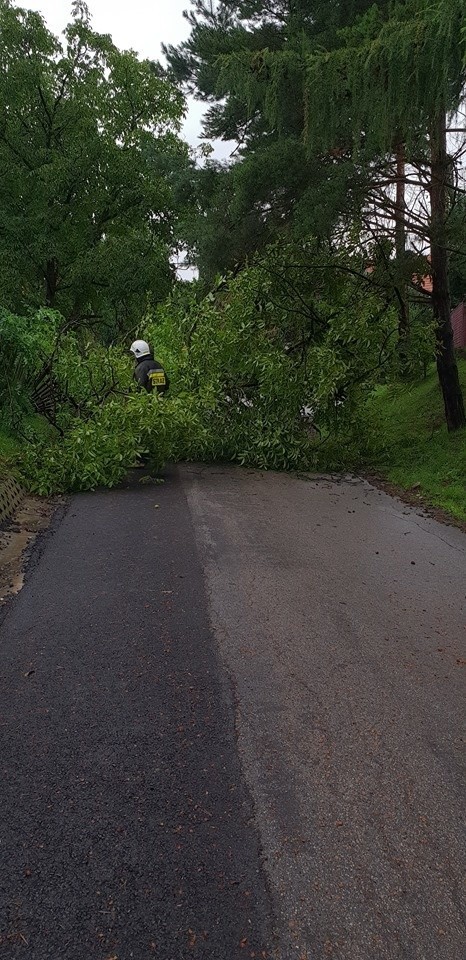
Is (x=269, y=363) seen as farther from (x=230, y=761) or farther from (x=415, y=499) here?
(x=230, y=761)

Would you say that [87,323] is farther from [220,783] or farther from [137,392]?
[220,783]

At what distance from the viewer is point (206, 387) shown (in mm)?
10492

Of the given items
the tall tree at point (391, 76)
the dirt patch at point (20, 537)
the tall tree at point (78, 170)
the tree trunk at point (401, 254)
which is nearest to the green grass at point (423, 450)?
the tree trunk at point (401, 254)

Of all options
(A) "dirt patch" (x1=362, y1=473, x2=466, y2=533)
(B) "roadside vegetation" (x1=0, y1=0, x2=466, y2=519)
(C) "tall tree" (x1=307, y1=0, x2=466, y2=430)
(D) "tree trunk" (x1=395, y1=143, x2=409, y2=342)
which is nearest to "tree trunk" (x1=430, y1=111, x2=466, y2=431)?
(B) "roadside vegetation" (x1=0, y1=0, x2=466, y2=519)

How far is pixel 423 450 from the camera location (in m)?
12.2

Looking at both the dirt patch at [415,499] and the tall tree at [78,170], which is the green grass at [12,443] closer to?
the dirt patch at [415,499]

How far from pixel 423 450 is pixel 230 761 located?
10235 millimetres

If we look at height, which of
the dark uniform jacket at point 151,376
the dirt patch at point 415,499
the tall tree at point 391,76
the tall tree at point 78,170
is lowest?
the dirt patch at point 415,499

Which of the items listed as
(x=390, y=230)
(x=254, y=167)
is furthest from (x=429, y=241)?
(x=254, y=167)

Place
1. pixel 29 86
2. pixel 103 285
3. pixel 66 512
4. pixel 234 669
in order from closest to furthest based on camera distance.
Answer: pixel 234 669 → pixel 66 512 → pixel 29 86 → pixel 103 285

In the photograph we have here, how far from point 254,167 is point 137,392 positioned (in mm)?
4188

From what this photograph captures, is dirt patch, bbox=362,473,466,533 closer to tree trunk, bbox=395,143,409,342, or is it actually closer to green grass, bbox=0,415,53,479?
tree trunk, bbox=395,143,409,342

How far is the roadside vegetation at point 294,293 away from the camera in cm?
787

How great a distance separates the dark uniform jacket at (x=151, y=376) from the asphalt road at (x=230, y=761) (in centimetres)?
456
